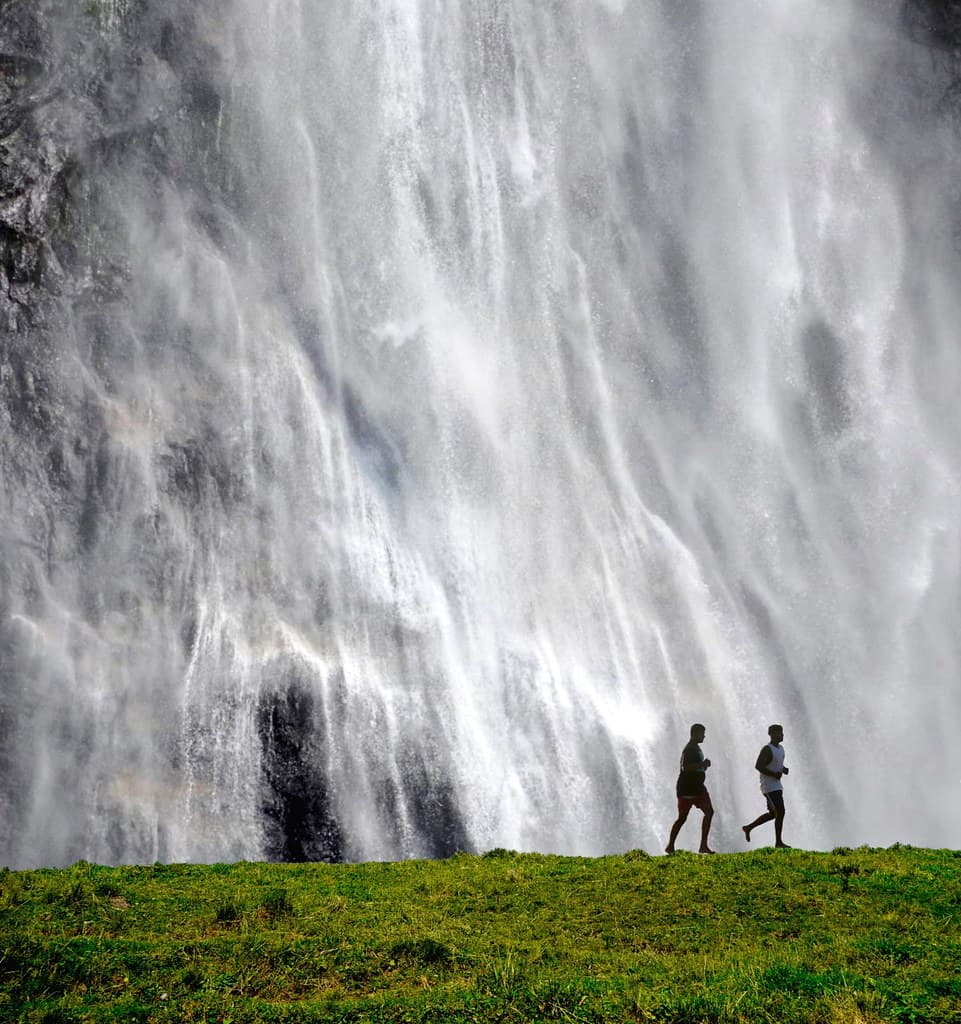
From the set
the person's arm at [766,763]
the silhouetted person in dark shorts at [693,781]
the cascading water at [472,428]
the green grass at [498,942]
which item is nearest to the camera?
the green grass at [498,942]

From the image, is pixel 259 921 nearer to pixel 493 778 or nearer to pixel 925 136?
pixel 493 778

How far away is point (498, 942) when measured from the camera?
31.9 feet

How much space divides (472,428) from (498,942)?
30431mm

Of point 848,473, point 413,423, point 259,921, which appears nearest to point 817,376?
point 848,473

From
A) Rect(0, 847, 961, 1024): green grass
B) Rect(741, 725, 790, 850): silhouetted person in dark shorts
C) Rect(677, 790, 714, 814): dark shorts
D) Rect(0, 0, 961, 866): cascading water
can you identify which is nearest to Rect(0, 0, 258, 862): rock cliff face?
Rect(0, 0, 961, 866): cascading water

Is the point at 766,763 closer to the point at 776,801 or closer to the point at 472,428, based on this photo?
the point at 776,801

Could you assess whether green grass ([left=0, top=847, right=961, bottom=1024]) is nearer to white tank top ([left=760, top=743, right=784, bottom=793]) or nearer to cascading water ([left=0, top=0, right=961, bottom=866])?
white tank top ([left=760, top=743, right=784, bottom=793])

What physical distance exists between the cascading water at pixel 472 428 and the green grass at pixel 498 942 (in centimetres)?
1895

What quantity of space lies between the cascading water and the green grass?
18954 mm

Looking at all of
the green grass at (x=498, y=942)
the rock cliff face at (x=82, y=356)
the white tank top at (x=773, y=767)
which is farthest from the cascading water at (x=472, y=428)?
the green grass at (x=498, y=942)

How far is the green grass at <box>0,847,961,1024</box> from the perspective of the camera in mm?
7652

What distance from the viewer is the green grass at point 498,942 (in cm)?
765

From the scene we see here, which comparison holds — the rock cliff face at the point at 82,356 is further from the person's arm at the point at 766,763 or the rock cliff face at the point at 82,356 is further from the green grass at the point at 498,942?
the green grass at the point at 498,942

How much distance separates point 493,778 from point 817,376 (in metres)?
21.4
